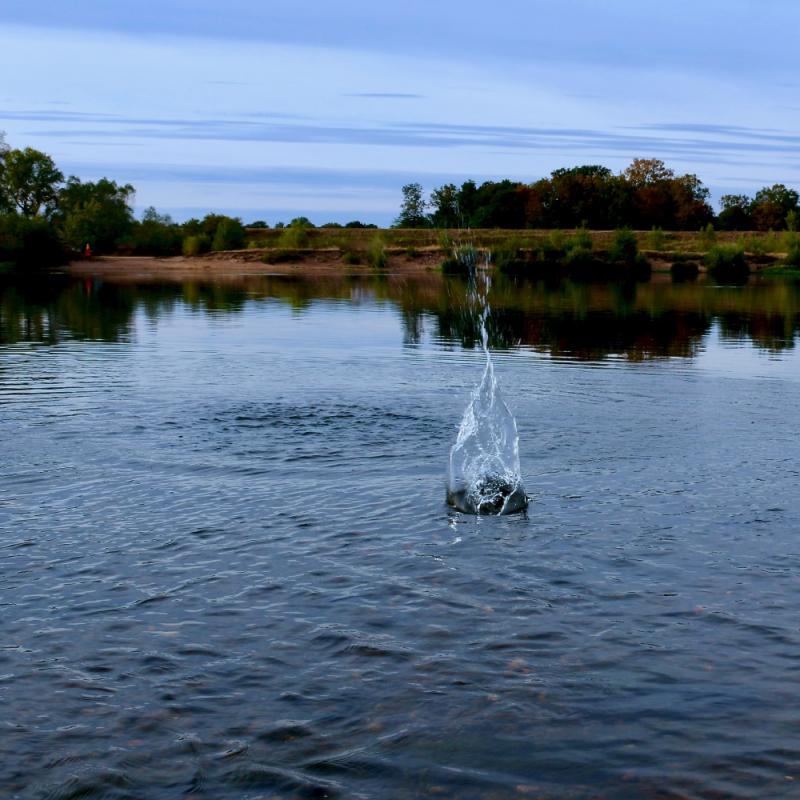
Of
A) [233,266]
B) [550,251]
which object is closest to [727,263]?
[550,251]

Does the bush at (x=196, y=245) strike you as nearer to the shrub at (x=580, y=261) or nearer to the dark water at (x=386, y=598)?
the shrub at (x=580, y=261)

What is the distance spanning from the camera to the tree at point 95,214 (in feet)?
424

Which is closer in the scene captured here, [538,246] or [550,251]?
[550,251]

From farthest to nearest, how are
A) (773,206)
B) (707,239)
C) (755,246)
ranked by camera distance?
(773,206), (707,239), (755,246)

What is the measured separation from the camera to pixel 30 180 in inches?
5778

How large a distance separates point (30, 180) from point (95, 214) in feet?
73.6

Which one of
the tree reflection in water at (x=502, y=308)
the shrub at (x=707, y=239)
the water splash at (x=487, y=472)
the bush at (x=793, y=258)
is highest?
the shrub at (x=707, y=239)

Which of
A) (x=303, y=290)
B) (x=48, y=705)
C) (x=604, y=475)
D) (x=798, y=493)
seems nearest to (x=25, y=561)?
(x=48, y=705)

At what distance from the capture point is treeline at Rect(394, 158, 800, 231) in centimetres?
15262

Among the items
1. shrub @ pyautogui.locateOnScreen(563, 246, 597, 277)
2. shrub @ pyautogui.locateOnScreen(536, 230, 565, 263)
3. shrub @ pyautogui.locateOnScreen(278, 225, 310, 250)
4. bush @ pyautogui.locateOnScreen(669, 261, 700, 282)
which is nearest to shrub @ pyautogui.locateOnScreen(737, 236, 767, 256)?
bush @ pyautogui.locateOnScreen(669, 261, 700, 282)

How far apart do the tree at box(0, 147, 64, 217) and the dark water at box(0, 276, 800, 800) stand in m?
131

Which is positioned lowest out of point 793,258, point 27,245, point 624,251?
point 793,258

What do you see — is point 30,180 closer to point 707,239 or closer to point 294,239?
point 294,239

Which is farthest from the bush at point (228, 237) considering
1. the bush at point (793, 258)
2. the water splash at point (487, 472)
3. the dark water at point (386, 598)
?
the water splash at point (487, 472)
